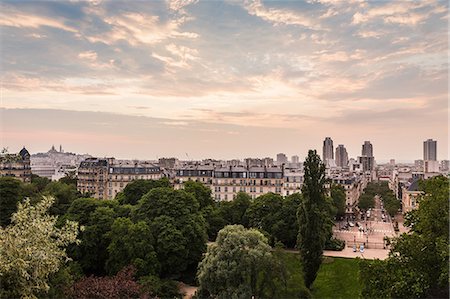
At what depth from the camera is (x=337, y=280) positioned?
116 feet

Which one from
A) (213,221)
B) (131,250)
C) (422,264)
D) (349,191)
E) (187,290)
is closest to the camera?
(422,264)

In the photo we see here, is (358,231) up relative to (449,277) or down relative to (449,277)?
down

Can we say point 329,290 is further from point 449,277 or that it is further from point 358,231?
point 358,231

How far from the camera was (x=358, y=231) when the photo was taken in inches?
2351

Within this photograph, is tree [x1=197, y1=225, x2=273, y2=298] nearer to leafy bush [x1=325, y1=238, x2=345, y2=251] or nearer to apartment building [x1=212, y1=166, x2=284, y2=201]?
leafy bush [x1=325, y1=238, x2=345, y2=251]

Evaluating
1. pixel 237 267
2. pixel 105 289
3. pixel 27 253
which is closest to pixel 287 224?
pixel 237 267

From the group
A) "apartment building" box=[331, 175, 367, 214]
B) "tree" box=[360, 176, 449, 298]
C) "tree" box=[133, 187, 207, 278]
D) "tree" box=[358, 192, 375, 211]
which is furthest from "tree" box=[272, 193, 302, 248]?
→ "apartment building" box=[331, 175, 367, 214]

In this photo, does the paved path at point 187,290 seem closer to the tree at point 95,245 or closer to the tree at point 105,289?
the tree at point 95,245

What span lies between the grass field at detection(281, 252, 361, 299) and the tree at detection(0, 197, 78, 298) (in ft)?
60.6

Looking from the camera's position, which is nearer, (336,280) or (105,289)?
(105,289)

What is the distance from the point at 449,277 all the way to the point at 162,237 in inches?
923

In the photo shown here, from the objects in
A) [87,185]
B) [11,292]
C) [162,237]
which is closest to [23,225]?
[11,292]

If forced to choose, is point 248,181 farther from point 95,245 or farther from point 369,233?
point 95,245

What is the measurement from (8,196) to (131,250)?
2157 centimetres
